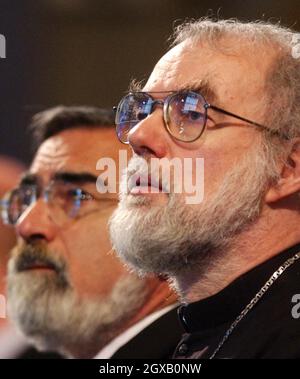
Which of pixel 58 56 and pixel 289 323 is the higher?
pixel 58 56

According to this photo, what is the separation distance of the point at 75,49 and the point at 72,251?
0.46 meters

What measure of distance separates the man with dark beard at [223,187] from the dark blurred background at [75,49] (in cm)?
26

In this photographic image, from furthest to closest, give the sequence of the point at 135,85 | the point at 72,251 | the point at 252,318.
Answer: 1. the point at 72,251
2. the point at 135,85
3. the point at 252,318

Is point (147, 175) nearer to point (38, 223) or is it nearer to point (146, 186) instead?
point (146, 186)

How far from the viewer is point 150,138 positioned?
4.22 feet

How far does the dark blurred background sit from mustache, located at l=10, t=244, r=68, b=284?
0.72 ft

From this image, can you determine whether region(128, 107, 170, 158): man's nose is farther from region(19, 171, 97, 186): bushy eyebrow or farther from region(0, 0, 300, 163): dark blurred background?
region(19, 171, 97, 186): bushy eyebrow

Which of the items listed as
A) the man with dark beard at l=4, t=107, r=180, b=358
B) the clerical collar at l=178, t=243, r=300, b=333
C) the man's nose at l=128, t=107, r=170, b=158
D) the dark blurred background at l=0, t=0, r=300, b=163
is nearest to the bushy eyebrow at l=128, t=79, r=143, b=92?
the dark blurred background at l=0, t=0, r=300, b=163

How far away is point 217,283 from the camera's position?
4.33ft

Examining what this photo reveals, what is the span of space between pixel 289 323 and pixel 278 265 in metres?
0.11

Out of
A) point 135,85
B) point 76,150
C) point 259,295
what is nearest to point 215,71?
point 135,85
